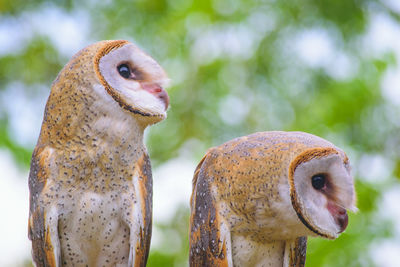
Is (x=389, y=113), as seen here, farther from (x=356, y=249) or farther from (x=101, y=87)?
(x=101, y=87)

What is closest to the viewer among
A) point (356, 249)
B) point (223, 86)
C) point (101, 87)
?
point (101, 87)

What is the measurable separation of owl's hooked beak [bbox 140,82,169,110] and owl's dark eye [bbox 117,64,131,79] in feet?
0.16

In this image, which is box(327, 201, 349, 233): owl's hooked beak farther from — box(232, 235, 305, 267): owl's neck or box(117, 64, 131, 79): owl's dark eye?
box(117, 64, 131, 79): owl's dark eye

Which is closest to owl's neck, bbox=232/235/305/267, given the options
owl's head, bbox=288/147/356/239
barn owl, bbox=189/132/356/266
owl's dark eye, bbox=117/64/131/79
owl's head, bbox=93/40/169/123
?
barn owl, bbox=189/132/356/266

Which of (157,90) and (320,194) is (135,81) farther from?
(320,194)

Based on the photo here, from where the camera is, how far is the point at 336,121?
4043mm

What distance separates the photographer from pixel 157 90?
1.45 meters

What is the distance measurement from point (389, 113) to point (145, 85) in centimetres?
333

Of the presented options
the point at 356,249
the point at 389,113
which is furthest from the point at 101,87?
the point at 389,113

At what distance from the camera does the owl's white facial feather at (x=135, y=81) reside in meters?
1.40

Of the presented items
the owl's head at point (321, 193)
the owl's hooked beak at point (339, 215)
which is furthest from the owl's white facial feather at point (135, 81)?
the owl's hooked beak at point (339, 215)

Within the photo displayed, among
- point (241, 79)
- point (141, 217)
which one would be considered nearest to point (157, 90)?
point (141, 217)

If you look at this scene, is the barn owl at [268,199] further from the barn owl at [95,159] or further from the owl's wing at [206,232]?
the barn owl at [95,159]

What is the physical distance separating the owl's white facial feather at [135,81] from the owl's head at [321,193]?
39 centimetres
